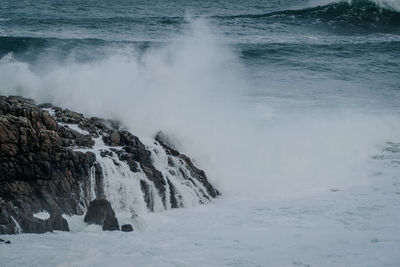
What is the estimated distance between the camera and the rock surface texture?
10.9 m

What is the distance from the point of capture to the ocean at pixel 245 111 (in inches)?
414

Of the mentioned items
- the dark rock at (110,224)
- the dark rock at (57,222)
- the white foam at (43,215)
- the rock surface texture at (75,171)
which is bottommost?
the dark rock at (110,224)

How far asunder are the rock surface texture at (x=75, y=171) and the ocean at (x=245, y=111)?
44 centimetres

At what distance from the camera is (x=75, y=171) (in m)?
11.8

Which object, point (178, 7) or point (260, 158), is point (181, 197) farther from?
point (178, 7)

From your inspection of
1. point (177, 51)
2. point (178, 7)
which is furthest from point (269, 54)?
point (178, 7)

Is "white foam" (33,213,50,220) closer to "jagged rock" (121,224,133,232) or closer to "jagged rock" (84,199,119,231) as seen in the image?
"jagged rock" (84,199,119,231)

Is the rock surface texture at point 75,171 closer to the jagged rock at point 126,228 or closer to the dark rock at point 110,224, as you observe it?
the dark rock at point 110,224

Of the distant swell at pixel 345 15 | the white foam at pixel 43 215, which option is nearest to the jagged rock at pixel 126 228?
the white foam at pixel 43 215

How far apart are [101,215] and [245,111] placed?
31.7 ft

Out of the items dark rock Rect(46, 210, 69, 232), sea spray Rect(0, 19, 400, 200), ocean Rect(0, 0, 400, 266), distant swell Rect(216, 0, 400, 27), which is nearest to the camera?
ocean Rect(0, 0, 400, 266)

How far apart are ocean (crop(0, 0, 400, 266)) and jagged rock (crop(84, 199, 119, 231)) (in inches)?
9.9

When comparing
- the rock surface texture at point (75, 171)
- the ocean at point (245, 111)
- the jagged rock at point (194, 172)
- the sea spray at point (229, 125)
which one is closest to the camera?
the ocean at point (245, 111)

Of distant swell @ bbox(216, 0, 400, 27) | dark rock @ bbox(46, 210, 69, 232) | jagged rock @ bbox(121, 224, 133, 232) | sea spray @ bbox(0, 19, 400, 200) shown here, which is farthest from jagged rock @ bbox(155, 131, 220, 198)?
distant swell @ bbox(216, 0, 400, 27)
